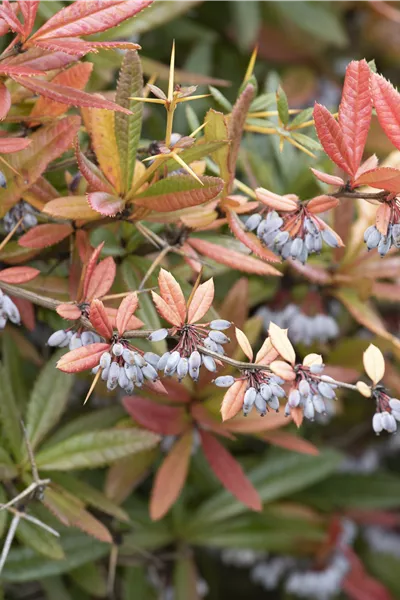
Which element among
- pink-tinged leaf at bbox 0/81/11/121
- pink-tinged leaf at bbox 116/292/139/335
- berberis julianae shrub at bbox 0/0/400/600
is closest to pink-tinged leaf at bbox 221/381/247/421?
berberis julianae shrub at bbox 0/0/400/600

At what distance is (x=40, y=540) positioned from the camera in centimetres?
87

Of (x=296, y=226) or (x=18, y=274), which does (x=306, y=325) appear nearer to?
(x=296, y=226)

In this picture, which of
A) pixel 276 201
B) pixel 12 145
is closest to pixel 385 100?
pixel 276 201

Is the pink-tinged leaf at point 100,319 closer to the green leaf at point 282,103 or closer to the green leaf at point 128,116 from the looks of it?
the green leaf at point 128,116

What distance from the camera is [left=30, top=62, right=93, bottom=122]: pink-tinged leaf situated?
750 millimetres

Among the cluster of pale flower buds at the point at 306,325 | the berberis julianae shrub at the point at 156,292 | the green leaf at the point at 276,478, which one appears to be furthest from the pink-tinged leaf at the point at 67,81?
the green leaf at the point at 276,478

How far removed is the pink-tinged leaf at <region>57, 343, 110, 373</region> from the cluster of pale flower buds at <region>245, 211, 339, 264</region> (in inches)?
7.9

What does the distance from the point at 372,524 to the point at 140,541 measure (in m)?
0.58

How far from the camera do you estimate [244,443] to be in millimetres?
1399

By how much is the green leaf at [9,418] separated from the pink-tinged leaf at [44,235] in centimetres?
24

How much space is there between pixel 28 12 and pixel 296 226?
32 centimetres

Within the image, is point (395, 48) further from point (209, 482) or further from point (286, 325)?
point (209, 482)

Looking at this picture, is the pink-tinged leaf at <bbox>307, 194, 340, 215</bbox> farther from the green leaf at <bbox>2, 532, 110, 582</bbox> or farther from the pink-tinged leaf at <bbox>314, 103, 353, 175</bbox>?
the green leaf at <bbox>2, 532, 110, 582</bbox>

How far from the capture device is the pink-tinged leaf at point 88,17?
67cm
